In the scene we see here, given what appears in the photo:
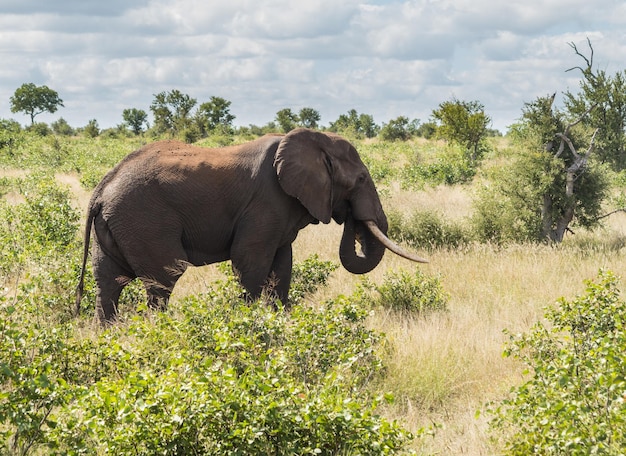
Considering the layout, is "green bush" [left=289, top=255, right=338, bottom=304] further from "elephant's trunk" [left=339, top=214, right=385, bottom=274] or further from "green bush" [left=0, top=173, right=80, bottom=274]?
"green bush" [left=0, top=173, right=80, bottom=274]

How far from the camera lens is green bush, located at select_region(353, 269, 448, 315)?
8.75 meters

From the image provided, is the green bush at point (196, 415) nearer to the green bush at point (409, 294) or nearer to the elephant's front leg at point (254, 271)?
the elephant's front leg at point (254, 271)

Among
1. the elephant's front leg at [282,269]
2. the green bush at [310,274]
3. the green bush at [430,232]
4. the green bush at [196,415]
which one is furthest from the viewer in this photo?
the green bush at [430,232]

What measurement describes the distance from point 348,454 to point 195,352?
6.02 ft

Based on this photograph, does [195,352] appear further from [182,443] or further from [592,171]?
[592,171]

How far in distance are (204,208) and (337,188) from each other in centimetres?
153

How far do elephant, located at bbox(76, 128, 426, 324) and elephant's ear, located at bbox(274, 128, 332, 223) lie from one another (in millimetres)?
11

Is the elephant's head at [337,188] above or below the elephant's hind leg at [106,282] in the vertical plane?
above

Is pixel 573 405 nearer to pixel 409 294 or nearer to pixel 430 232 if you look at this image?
pixel 409 294

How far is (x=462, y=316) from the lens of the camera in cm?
847

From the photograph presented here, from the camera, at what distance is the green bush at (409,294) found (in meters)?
8.75

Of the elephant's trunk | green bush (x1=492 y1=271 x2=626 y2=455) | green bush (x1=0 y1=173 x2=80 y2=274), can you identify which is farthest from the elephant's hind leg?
green bush (x1=492 y1=271 x2=626 y2=455)

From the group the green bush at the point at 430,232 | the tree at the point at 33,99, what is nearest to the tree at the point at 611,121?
the green bush at the point at 430,232

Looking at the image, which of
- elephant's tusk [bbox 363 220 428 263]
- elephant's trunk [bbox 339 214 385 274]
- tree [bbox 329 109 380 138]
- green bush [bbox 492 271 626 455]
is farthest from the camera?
tree [bbox 329 109 380 138]
